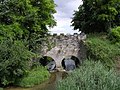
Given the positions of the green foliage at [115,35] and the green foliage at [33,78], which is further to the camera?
the green foliage at [115,35]

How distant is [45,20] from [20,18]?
11.0 ft

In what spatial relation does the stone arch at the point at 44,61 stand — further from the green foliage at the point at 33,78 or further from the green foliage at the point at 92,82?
the green foliage at the point at 92,82

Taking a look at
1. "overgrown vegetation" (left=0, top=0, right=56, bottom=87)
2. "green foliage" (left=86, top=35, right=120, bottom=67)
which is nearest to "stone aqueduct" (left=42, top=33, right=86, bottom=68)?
"overgrown vegetation" (left=0, top=0, right=56, bottom=87)

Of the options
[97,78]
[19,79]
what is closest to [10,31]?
[19,79]

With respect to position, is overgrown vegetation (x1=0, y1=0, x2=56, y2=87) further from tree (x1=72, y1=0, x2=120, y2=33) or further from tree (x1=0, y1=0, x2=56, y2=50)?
tree (x1=72, y1=0, x2=120, y2=33)


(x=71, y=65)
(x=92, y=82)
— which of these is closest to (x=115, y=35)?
(x=71, y=65)

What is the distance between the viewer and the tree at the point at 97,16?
28.1 metres

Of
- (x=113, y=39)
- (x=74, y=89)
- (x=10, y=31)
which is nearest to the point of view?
(x=74, y=89)

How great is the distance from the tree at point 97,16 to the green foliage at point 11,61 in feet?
35.3

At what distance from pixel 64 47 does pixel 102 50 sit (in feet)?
17.4

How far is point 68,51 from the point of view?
2898 centimetres

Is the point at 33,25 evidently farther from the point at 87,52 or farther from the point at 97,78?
the point at 97,78

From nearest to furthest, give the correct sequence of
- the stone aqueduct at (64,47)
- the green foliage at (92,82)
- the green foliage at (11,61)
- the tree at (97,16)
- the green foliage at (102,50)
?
1. the green foliage at (92,82)
2. the green foliage at (11,61)
3. the green foliage at (102,50)
4. the tree at (97,16)
5. the stone aqueduct at (64,47)

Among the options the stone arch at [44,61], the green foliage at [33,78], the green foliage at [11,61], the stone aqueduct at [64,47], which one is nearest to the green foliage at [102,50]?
the stone aqueduct at [64,47]
